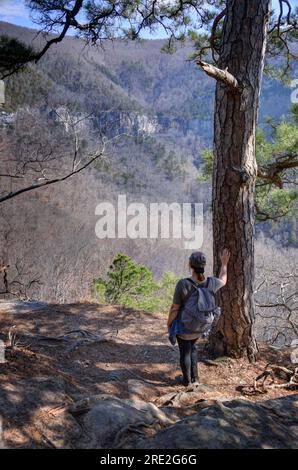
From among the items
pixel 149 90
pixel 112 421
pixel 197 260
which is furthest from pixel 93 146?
pixel 149 90

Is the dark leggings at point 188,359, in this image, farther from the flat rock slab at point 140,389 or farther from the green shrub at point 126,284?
the green shrub at point 126,284

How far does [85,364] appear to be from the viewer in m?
4.00

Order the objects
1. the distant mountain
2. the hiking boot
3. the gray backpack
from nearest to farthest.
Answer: the gray backpack < the hiking boot < the distant mountain

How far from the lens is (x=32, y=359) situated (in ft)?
11.0

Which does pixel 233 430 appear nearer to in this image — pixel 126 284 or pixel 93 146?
pixel 126 284

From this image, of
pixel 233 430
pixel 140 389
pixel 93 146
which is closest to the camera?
pixel 233 430

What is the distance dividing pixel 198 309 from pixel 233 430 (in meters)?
1.07

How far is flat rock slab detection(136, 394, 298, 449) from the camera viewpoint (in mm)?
2008

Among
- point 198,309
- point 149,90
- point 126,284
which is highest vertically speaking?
point 149,90

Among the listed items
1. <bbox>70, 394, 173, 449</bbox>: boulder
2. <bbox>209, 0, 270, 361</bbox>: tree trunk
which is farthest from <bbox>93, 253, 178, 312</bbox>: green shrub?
<bbox>70, 394, 173, 449</bbox>: boulder

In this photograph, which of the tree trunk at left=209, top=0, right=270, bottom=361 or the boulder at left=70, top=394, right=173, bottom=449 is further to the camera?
the tree trunk at left=209, top=0, right=270, bottom=361

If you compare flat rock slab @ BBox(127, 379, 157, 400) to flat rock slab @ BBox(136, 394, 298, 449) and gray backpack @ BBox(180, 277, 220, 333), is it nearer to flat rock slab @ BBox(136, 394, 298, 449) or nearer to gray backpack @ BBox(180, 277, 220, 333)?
gray backpack @ BBox(180, 277, 220, 333)

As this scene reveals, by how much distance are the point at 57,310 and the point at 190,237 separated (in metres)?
40.3

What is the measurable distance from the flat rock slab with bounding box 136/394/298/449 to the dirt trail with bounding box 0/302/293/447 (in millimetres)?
661
